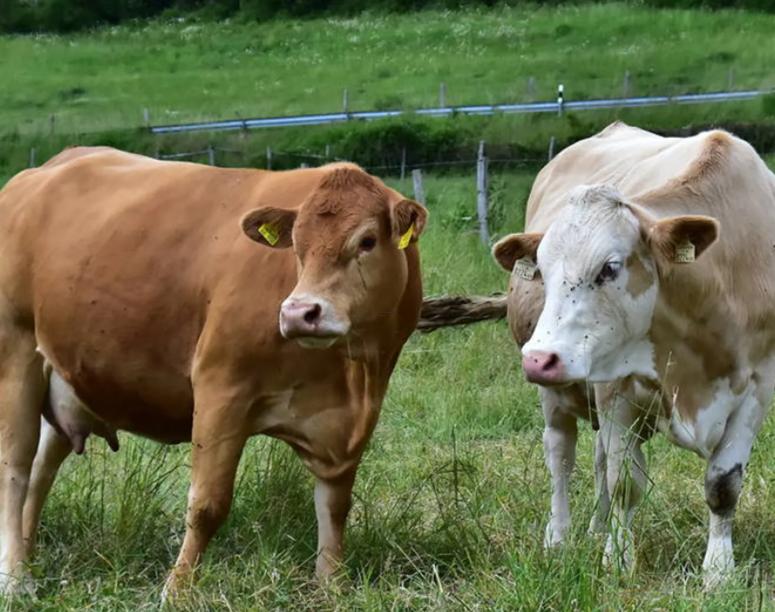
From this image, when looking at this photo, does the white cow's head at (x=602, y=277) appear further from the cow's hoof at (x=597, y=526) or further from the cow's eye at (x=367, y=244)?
the cow's eye at (x=367, y=244)

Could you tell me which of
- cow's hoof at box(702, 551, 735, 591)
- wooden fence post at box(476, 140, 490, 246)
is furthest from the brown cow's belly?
wooden fence post at box(476, 140, 490, 246)

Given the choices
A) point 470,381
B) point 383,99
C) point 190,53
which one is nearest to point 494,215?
point 470,381

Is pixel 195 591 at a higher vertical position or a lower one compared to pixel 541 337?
lower

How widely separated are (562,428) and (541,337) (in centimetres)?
152

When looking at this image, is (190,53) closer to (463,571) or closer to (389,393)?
(389,393)

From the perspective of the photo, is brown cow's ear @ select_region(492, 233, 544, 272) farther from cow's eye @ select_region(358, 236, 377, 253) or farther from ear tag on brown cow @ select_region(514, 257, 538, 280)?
cow's eye @ select_region(358, 236, 377, 253)

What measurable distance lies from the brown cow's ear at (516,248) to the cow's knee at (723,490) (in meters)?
1.11

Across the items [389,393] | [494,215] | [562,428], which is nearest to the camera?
[562,428]

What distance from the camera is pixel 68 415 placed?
17.3 ft

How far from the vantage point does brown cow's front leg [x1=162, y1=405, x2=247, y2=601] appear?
4.47 metres

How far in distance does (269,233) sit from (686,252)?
4.92 ft

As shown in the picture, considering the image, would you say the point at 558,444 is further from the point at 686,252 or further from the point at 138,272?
the point at 138,272

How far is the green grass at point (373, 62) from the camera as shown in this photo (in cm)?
3259

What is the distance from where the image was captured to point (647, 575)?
4441 mm
